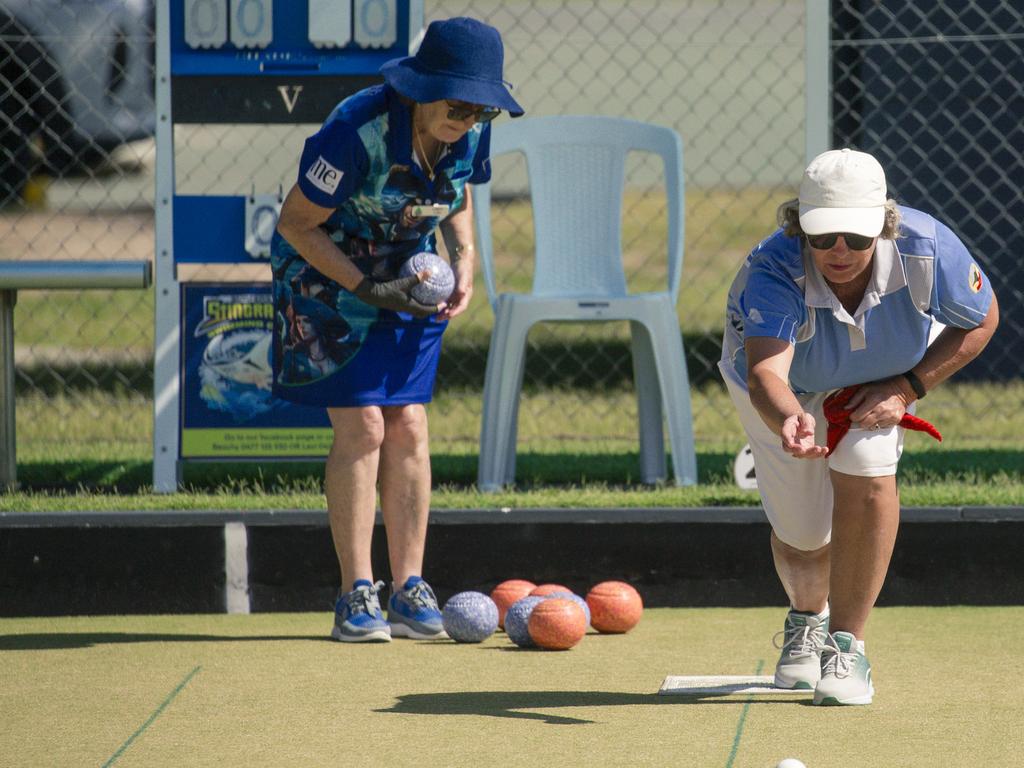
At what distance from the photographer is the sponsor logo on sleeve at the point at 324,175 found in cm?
440

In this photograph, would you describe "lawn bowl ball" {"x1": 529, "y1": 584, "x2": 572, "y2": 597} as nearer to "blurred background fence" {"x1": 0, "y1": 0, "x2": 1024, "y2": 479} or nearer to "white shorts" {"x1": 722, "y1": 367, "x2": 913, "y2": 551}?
"white shorts" {"x1": 722, "y1": 367, "x2": 913, "y2": 551}

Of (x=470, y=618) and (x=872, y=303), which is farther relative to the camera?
(x=470, y=618)

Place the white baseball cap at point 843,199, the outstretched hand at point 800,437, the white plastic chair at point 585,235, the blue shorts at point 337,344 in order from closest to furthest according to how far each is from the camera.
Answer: the outstretched hand at point 800,437
the white baseball cap at point 843,199
the blue shorts at point 337,344
the white plastic chair at point 585,235

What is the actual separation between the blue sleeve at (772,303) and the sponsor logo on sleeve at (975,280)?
375mm

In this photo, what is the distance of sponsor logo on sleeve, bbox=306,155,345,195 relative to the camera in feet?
14.4

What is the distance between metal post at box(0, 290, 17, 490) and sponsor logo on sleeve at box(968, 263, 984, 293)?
344 centimetres

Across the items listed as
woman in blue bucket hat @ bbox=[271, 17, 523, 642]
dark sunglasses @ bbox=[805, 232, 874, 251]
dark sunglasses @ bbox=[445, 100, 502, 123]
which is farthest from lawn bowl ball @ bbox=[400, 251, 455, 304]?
dark sunglasses @ bbox=[805, 232, 874, 251]

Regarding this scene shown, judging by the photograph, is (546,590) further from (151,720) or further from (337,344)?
(151,720)

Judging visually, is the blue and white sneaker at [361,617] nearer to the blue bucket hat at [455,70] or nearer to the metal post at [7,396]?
the blue bucket hat at [455,70]

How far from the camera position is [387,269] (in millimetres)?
4633

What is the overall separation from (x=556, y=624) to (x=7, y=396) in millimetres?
2346

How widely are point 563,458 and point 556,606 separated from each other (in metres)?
2.19

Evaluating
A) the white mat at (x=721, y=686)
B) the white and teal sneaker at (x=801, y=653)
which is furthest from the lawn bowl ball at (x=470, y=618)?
the white and teal sneaker at (x=801, y=653)

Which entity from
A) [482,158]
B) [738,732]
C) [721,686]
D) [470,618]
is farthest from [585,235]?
[738,732]
